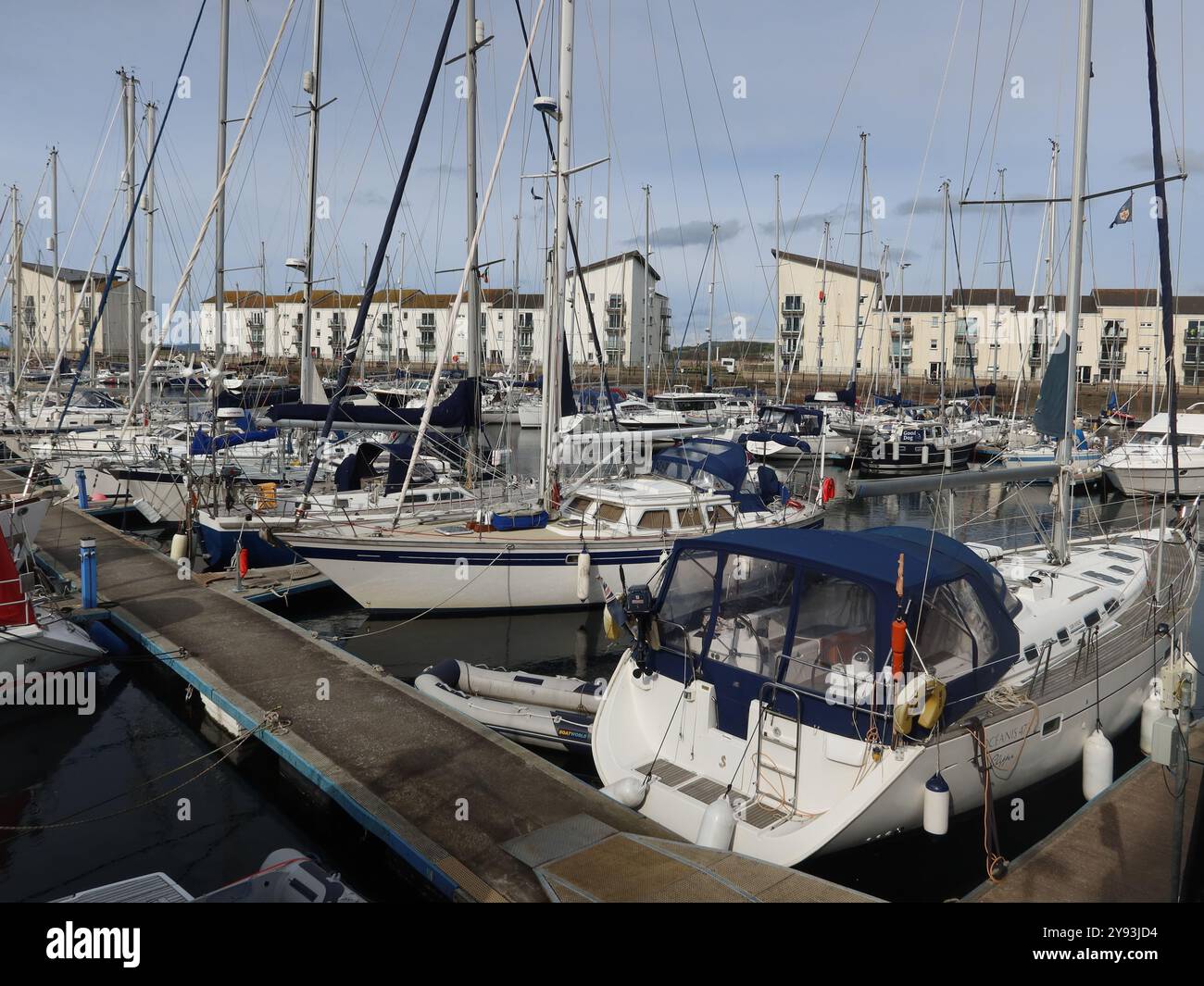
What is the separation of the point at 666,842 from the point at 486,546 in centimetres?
923

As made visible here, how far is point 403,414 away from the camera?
19.0 meters

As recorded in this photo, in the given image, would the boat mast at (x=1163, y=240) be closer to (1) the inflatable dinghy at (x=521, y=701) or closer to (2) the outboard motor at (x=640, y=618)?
(2) the outboard motor at (x=640, y=618)

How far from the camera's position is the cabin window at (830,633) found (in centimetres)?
805

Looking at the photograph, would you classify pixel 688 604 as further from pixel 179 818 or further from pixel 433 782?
pixel 179 818

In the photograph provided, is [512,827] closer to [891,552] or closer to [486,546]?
[891,552]

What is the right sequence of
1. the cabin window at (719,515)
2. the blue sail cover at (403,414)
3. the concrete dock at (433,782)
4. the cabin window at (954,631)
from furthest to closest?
the blue sail cover at (403,414) < the cabin window at (719,515) < the cabin window at (954,631) < the concrete dock at (433,782)

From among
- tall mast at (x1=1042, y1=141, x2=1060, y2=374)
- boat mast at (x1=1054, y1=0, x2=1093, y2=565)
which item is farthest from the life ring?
tall mast at (x1=1042, y1=141, x2=1060, y2=374)

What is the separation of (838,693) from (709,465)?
1066 centimetres

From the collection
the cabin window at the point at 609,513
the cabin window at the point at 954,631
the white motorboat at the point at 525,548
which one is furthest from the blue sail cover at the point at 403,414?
the cabin window at the point at 954,631

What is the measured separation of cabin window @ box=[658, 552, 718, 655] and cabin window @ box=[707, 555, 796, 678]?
0.55 feet

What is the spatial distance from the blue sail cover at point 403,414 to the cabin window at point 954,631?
1199cm
